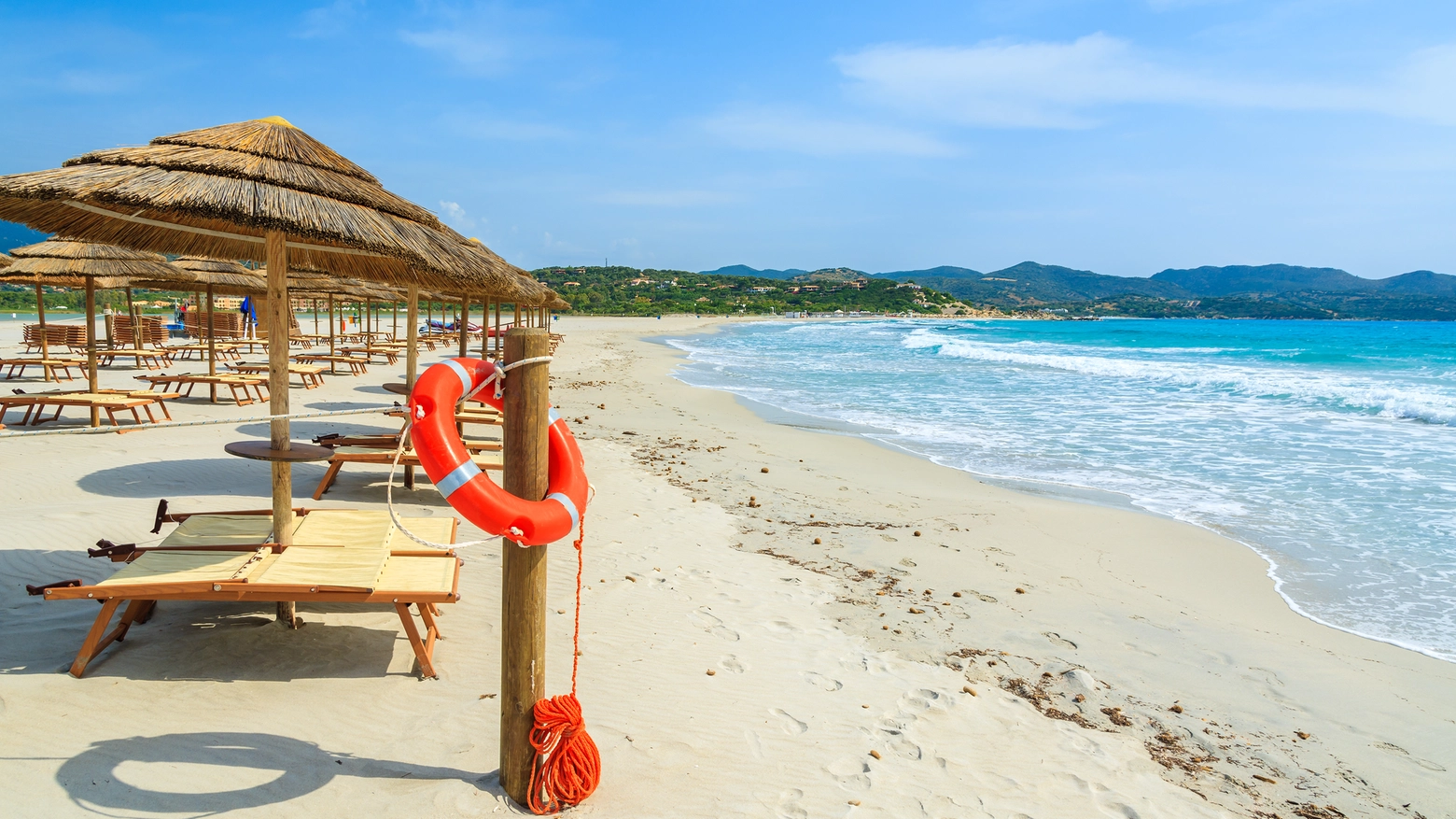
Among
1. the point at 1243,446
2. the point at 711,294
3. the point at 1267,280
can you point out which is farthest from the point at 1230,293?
the point at 1243,446

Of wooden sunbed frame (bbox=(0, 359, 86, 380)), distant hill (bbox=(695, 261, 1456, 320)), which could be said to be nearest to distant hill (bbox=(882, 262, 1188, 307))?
distant hill (bbox=(695, 261, 1456, 320))

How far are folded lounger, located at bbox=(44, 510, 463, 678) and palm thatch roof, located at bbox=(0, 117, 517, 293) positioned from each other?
58.2 inches

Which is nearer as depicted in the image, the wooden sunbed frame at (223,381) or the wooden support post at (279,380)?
the wooden support post at (279,380)

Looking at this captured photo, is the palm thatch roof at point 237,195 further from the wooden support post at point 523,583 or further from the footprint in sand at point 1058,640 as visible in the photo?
the footprint in sand at point 1058,640

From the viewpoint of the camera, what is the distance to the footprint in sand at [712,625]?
406 cm

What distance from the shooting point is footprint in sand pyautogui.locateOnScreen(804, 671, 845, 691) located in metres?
3.56

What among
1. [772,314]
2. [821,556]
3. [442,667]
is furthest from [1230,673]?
[772,314]

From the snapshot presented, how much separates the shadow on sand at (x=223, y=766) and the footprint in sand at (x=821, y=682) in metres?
1.51

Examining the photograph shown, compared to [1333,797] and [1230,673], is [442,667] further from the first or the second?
[1230,673]

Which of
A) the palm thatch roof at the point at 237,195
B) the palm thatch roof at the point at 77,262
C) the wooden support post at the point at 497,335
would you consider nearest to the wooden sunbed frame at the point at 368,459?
the palm thatch roof at the point at 237,195

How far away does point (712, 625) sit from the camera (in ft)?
13.7

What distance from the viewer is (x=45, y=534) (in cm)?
475

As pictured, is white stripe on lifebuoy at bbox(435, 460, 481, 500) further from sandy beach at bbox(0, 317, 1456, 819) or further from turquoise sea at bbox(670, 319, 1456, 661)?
turquoise sea at bbox(670, 319, 1456, 661)

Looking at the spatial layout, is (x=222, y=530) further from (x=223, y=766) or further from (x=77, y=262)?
(x=77, y=262)
